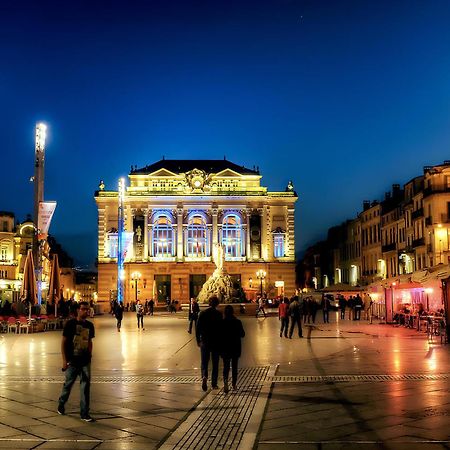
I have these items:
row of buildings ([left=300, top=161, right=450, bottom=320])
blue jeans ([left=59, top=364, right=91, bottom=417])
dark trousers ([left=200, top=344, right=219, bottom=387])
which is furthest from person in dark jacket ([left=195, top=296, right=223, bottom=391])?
row of buildings ([left=300, top=161, right=450, bottom=320])

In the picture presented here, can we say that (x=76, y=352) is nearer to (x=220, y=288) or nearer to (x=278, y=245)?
(x=220, y=288)

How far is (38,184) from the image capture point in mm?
34875

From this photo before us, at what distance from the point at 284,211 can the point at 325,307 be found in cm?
4467

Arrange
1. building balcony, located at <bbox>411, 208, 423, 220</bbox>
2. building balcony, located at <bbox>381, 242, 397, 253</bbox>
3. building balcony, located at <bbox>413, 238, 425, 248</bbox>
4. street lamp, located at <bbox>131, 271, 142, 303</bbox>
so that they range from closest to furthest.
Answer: building balcony, located at <bbox>413, 238, 425, 248</bbox>, building balcony, located at <bbox>411, 208, 423, 220</bbox>, building balcony, located at <bbox>381, 242, 397, 253</bbox>, street lamp, located at <bbox>131, 271, 142, 303</bbox>

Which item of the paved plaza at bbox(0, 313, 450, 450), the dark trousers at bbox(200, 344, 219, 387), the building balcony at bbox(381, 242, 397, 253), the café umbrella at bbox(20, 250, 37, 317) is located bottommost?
the paved plaza at bbox(0, 313, 450, 450)

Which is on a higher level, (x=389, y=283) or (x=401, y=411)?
(x=389, y=283)

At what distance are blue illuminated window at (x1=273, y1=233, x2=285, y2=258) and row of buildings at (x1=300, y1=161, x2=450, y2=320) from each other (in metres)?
11.1

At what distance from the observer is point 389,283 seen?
36031mm

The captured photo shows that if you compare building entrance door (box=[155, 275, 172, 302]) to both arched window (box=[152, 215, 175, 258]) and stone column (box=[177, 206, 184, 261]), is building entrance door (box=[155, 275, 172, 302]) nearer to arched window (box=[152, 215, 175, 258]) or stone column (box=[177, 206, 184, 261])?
arched window (box=[152, 215, 175, 258])

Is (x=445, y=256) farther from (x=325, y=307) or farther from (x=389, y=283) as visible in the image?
(x=389, y=283)

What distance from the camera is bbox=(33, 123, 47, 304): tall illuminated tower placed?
3434cm

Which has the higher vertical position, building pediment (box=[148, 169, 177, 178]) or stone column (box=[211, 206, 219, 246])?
building pediment (box=[148, 169, 177, 178])

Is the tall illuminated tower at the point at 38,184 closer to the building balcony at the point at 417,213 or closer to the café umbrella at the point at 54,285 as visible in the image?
the café umbrella at the point at 54,285

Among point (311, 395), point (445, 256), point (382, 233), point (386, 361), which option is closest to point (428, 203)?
point (445, 256)
